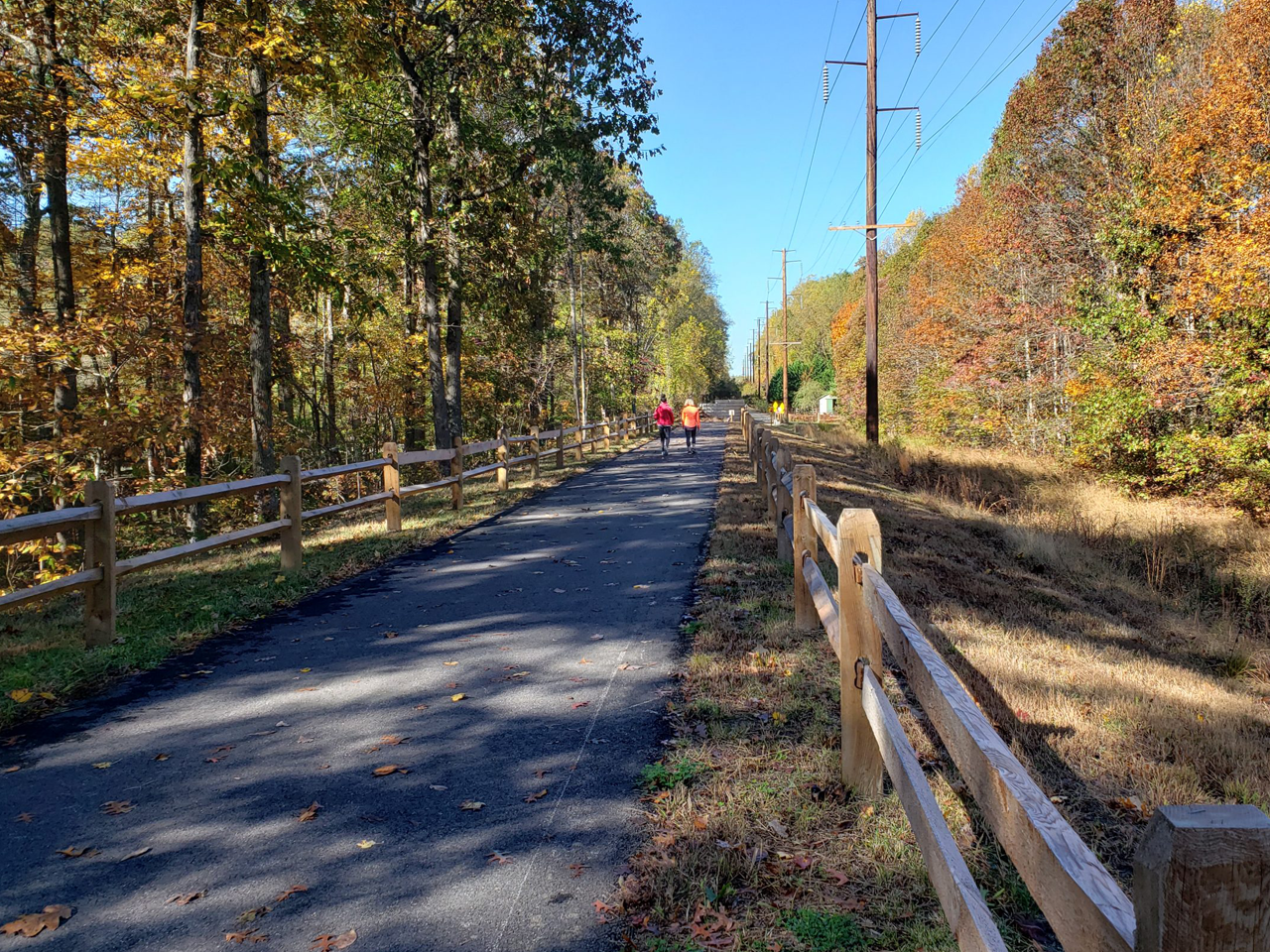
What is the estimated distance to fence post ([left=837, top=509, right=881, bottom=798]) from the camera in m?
3.89

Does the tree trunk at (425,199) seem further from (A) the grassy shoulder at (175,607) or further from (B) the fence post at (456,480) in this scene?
(A) the grassy shoulder at (175,607)

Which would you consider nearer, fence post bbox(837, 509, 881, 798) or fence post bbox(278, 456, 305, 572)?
fence post bbox(837, 509, 881, 798)

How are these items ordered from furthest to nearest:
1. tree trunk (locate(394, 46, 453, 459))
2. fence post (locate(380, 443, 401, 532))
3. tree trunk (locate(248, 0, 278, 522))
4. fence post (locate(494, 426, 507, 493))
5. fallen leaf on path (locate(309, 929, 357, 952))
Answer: tree trunk (locate(394, 46, 453, 459)) < fence post (locate(494, 426, 507, 493)) < tree trunk (locate(248, 0, 278, 522)) < fence post (locate(380, 443, 401, 532)) < fallen leaf on path (locate(309, 929, 357, 952))

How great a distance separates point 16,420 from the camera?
14.1m

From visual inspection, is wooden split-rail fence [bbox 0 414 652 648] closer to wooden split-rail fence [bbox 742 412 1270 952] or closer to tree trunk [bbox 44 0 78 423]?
wooden split-rail fence [bbox 742 412 1270 952]

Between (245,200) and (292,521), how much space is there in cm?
623

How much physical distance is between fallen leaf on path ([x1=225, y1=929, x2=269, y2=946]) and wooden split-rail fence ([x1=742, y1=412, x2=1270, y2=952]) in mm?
2385

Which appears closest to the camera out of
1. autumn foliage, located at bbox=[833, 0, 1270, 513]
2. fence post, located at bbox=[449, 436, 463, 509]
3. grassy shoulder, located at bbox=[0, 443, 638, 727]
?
grassy shoulder, located at bbox=[0, 443, 638, 727]

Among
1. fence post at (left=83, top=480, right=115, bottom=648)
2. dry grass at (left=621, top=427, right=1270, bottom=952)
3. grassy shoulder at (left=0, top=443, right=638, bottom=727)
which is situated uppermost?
fence post at (left=83, top=480, right=115, bottom=648)

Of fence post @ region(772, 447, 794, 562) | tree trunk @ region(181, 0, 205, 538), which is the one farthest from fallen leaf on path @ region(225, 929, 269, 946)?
tree trunk @ region(181, 0, 205, 538)

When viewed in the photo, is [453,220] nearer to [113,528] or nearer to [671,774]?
[113,528]

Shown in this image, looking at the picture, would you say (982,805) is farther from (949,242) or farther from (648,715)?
(949,242)

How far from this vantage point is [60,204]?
594 inches

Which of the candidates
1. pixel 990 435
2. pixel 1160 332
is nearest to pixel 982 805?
pixel 1160 332
